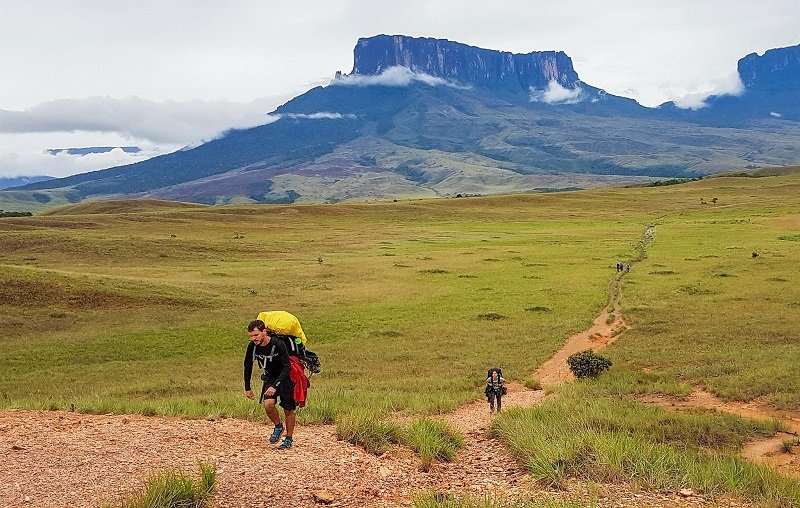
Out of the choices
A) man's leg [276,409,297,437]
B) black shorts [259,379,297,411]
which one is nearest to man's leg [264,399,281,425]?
black shorts [259,379,297,411]

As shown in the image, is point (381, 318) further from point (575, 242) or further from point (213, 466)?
point (575, 242)

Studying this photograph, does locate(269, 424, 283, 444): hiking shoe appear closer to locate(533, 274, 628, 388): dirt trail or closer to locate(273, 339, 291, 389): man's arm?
locate(273, 339, 291, 389): man's arm

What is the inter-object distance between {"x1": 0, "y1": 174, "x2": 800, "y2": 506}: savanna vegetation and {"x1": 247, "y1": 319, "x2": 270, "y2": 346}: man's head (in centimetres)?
258

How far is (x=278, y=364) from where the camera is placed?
11438 millimetres

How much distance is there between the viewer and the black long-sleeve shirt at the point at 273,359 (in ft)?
37.0

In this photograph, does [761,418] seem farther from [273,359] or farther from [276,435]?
[273,359]

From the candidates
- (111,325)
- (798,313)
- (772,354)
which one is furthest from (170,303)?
(798,313)

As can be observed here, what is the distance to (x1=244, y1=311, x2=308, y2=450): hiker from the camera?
11250 mm

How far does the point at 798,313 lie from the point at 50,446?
34.9 m

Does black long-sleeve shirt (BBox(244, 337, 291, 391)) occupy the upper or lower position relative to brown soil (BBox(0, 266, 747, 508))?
upper

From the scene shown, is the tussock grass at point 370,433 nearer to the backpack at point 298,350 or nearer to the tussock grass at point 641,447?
the backpack at point 298,350

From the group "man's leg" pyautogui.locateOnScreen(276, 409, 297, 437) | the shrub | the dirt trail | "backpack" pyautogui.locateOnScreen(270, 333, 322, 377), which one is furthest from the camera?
the dirt trail

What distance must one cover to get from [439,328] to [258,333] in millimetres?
23191

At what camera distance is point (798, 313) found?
31.4 metres
